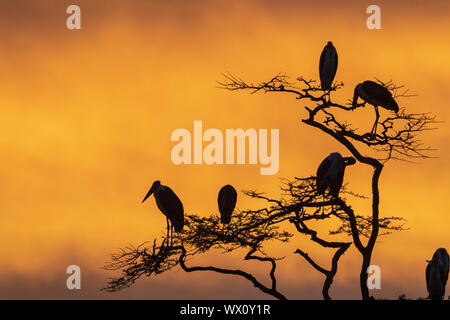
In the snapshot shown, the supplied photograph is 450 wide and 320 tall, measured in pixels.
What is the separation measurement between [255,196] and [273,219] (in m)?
0.72

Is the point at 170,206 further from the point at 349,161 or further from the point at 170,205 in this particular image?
the point at 349,161

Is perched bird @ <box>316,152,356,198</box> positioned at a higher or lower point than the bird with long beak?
higher

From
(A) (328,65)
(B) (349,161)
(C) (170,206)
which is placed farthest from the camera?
(A) (328,65)

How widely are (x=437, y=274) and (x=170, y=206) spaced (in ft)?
24.7

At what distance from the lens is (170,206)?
987 inches

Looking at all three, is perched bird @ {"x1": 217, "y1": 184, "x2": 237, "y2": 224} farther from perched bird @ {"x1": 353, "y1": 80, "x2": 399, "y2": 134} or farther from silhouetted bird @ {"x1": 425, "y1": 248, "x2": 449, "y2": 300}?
silhouetted bird @ {"x1": 425, "y1": 248, "x2": 449, "y2": 300}

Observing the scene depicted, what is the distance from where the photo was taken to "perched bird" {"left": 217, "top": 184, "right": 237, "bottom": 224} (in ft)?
85.7

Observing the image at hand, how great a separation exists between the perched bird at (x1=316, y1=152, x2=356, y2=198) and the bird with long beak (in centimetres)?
408

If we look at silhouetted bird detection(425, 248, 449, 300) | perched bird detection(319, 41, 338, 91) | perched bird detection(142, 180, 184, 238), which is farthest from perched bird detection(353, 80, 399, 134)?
perched bird detection(142, 180, 184, 238)

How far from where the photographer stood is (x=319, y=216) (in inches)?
862

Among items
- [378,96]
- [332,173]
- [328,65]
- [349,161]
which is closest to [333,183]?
[332,173]

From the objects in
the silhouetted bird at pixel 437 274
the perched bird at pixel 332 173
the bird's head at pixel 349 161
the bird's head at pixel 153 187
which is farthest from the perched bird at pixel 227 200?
the silhouetted bird at pixel 437 274
